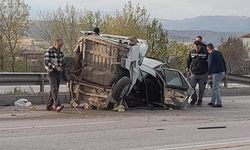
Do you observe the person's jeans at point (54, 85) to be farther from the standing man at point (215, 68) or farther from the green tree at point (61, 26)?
the green tree at point (61, 26)

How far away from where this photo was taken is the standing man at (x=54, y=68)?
13.2 metres

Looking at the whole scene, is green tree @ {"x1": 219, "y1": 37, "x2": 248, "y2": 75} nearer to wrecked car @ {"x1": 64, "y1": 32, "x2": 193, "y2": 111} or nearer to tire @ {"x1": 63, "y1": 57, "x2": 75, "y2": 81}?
wrecked car @ {"x1": 64, "y1": 32, "x2": 193, "y2": 111}

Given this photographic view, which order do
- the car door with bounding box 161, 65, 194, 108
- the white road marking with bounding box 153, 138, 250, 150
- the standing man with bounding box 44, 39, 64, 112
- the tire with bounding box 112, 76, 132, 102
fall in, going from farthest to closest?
the car door with bounding box 161, 65, 194, 108, the standing man with bounding box 44, 39, 64, 112, the tire with bounding box 112, 76, 132, 102, the white road marking with bounding box 153, 138, 250, 150

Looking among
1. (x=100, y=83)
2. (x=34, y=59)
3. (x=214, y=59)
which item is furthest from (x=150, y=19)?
(x=100, y=83)

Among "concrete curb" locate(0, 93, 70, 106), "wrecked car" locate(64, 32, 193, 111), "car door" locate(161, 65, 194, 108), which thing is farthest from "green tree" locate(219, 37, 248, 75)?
"wrecked car" locate(64, 32, 193, 111)

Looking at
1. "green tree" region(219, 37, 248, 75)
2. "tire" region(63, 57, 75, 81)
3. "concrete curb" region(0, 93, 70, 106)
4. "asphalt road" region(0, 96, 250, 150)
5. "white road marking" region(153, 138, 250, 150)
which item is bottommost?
"green tree" region(219, 37, 248, 75)

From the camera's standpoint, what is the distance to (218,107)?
1530cm

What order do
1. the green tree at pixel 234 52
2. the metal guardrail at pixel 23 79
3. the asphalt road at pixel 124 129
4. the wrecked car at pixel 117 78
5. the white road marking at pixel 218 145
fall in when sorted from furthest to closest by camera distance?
the green tree at pixel 234 52 < the metal guardrail at pixel 23 79 < the wrecked car at pixel 117 78 < the asphalt road at pixel 124 129 < the white road marking at pixel 218 145

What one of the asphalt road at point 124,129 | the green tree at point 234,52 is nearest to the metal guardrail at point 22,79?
the asphalt road at point 124,129

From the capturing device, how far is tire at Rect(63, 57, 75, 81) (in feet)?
44.0

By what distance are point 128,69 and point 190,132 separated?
3295 mm

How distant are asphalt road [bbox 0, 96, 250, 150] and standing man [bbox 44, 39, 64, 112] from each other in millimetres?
323

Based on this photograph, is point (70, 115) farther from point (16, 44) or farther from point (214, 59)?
point (16, 44)

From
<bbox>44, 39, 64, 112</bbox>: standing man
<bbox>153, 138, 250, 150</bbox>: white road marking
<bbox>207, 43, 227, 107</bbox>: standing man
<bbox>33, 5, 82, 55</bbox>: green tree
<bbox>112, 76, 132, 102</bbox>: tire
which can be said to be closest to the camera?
<bbox>153, 138, 250, 150</bbox>: white road marking
